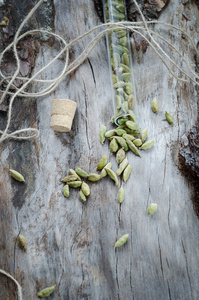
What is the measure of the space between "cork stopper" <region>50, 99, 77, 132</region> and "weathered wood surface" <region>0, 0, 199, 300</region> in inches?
2.8

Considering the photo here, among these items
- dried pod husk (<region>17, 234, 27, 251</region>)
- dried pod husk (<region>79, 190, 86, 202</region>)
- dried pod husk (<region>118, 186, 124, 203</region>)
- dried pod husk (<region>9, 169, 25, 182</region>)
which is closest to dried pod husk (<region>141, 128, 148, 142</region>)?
dried pod husk (<region>118, 186, 124, 203</region>)

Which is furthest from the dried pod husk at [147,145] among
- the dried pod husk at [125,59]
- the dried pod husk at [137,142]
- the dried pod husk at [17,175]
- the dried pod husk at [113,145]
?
the dried pod husk at [17,175]

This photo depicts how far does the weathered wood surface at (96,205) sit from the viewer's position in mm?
1369

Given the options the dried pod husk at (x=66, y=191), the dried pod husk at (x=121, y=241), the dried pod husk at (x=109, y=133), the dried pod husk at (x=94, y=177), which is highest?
the dried pod husk at (x=109, y=133)

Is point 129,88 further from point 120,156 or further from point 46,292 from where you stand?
point 46,292

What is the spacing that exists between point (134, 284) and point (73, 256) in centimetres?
27

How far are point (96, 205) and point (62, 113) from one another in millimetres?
409

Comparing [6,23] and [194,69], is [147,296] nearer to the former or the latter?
[194,69]

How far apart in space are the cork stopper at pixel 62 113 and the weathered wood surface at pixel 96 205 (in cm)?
7

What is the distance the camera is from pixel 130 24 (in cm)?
154

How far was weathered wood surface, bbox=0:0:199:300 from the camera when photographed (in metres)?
1.37

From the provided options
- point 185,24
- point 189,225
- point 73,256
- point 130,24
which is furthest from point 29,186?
point 185,24

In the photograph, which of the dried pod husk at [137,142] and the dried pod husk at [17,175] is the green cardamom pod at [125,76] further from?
the dried pod husk at [17,175]

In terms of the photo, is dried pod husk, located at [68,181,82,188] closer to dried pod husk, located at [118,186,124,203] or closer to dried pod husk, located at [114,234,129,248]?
dried pod husk, located at [118,186,124,203]
